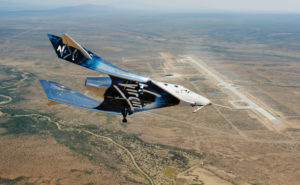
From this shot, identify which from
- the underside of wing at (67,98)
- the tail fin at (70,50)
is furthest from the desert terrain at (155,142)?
the tail fin at (70,50)

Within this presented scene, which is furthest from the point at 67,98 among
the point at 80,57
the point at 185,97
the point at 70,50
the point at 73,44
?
the point at 185,97

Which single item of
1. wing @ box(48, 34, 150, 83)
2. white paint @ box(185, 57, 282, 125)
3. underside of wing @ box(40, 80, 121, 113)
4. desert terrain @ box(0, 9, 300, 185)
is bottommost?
desert terrain @ box(0, 9, 300, 185)

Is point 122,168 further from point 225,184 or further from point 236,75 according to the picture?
point 236,75

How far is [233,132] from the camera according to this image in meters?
77.7

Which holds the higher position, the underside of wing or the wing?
the wing

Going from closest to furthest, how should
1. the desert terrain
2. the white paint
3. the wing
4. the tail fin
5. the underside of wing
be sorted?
the underside of wing → the wing → the tail fin → the desert terrain → the white paint

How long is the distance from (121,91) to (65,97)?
20.7 ft

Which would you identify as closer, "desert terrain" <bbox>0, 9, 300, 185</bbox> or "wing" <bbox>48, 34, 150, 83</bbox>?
"wing" <bbox>48, 34, 150, 83</bbox>

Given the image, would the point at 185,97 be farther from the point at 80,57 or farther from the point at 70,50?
the point at 70,50

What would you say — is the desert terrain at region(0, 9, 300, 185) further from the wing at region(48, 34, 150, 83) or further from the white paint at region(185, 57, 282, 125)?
the wing at region(48, 34, 150, 83)

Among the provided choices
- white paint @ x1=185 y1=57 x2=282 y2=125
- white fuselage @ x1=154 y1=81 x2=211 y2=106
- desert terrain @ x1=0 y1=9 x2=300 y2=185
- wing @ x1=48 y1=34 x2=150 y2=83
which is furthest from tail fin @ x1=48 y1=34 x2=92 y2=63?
white paint @ x1=185 y1=57 x2=282 y2=125

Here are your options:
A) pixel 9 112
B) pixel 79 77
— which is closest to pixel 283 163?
pixel 9 112

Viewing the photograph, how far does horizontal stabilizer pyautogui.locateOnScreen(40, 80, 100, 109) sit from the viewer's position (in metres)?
27.5

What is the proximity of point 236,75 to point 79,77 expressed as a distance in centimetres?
8771
